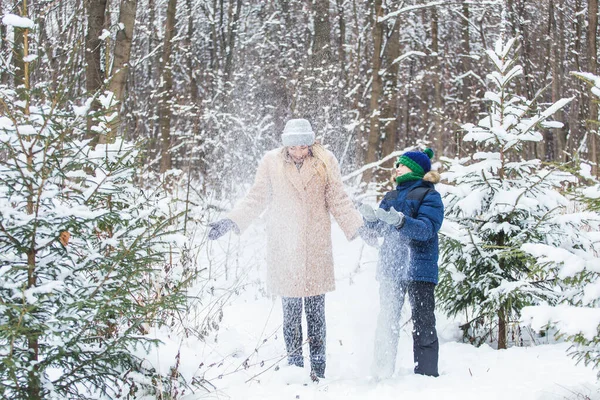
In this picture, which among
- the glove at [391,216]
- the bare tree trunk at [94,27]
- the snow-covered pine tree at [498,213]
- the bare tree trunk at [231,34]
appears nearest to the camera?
the glove at [391,216]

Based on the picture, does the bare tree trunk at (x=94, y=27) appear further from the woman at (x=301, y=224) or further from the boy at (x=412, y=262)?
the boy at (x=412, y=262)

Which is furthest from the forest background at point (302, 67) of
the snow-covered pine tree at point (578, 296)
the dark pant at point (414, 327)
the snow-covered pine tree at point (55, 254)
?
the snow-covered pine tree at point (578, 296)

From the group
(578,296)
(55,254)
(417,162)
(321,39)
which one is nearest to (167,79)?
(321,39)

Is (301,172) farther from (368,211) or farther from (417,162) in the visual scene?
(417,162)

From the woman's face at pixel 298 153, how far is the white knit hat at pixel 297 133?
54mm

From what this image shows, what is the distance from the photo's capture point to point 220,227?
3838 millimetres

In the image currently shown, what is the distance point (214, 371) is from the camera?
3.60m

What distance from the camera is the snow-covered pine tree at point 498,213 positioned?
170 inches

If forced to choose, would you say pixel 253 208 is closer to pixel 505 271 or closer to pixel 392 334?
pixel 392 334

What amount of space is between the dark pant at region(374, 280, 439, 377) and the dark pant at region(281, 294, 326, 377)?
393 mm

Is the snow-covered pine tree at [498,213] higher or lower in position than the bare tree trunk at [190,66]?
lower

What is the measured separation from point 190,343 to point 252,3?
20.2 m

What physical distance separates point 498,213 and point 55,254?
331cm

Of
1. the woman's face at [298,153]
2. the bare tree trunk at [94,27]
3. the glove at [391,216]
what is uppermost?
the bare tree trunk at [94,27]
